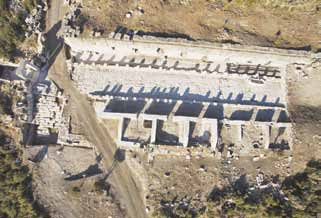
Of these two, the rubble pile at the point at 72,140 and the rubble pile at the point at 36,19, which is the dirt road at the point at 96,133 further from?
the rubble pile at the point at 36,19

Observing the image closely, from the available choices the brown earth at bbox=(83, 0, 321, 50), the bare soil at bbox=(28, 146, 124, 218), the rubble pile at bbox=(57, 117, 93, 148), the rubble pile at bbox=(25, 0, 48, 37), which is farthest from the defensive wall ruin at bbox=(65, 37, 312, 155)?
the bare soil at bbox=(28, 146, 124, 218)

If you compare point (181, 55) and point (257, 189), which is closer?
point (257, 189)

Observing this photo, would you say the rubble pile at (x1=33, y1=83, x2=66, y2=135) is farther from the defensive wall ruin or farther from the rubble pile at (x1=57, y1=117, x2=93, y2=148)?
the defensive wall ruin

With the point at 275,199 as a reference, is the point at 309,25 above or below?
above

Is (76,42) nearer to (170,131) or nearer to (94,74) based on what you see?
(94,74)

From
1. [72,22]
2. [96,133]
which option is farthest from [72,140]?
[72,22]

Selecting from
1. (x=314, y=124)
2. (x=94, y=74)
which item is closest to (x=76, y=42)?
(x=94, y=74)
